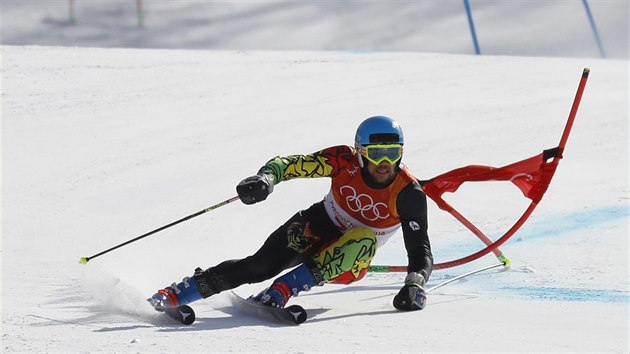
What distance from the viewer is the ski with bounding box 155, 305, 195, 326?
4.62 m

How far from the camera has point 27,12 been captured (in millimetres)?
18516

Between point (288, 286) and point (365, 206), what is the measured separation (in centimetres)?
62

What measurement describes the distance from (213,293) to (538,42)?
46.9ft

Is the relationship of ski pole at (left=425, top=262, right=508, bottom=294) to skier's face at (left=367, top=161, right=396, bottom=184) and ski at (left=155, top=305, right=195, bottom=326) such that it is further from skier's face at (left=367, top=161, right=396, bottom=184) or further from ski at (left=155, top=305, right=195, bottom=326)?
ski at (left=155, top=305, right=195, bottom=326)

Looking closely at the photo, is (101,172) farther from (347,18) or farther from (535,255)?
(347,18)

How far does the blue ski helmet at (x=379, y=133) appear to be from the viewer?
203 inches

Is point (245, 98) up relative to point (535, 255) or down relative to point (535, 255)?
up

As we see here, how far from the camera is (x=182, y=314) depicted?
4.62 m

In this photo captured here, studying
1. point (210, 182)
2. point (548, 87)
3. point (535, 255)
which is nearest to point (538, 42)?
point (548, 87)

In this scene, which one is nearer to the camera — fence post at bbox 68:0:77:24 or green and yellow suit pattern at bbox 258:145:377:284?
green and yellow suit pattern at bbox 258:145:377:284

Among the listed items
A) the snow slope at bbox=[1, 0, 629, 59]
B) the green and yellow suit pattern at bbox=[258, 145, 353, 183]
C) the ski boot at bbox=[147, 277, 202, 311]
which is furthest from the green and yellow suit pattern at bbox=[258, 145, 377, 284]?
the snow slope at bbox=[1, 0, 629, 59]

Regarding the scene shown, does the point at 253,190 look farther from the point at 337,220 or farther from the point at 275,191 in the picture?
the point at 275,191

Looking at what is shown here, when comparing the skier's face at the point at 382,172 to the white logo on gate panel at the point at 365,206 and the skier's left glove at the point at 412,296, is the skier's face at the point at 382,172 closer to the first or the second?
the white logo on gate panel at the point at 365,206

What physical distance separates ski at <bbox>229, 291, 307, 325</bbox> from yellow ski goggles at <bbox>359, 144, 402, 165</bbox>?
0.83 metres
